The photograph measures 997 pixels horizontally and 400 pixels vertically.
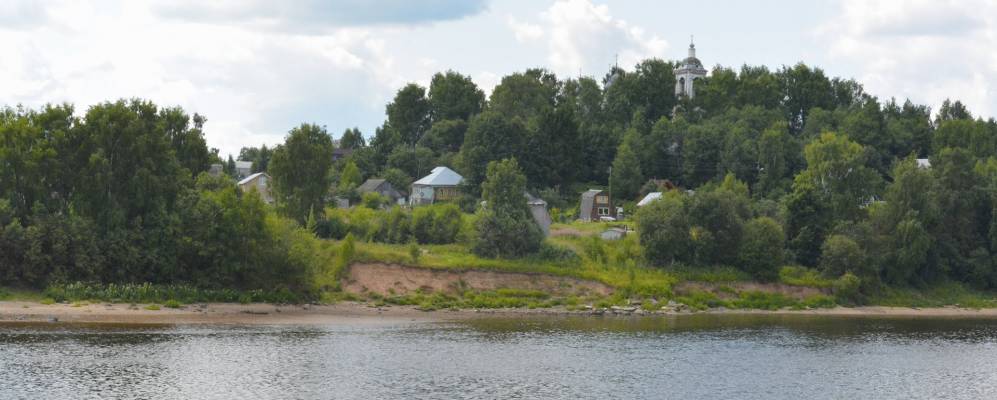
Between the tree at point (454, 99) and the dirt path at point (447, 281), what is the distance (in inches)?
2938

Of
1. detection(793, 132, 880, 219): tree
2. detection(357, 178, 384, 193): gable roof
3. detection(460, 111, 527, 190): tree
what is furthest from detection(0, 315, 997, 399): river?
detection(357, 178, 384, 193): gable roof

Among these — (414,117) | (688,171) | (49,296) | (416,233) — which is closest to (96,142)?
(49,296)

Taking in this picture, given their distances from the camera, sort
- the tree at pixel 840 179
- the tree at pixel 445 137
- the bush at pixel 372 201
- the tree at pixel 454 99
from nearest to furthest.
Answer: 1. the tree at pixel 840 179
2. the bush at pixel 372 201
3. the tree at pixel 445 137
4. the tree at pixel 454 99

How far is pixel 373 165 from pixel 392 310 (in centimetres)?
7270

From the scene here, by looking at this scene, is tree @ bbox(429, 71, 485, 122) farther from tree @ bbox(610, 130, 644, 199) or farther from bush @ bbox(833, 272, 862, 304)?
bush @ bbox(833, 272, 862, 304)

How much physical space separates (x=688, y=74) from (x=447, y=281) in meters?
84.9

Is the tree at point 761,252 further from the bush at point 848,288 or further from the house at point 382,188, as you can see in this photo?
the house at point 382,188

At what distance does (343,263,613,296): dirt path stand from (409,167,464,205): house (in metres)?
43.6

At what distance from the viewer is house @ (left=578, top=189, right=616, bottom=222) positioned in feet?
357

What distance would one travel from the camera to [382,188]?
126 metres

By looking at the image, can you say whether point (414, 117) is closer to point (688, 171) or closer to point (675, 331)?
point (688, 171)

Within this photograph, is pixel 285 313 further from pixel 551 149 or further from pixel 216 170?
pixel 216 170

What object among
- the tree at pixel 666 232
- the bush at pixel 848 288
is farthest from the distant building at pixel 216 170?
the bush at pixel 848 288

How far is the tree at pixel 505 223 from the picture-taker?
76.6 meters
